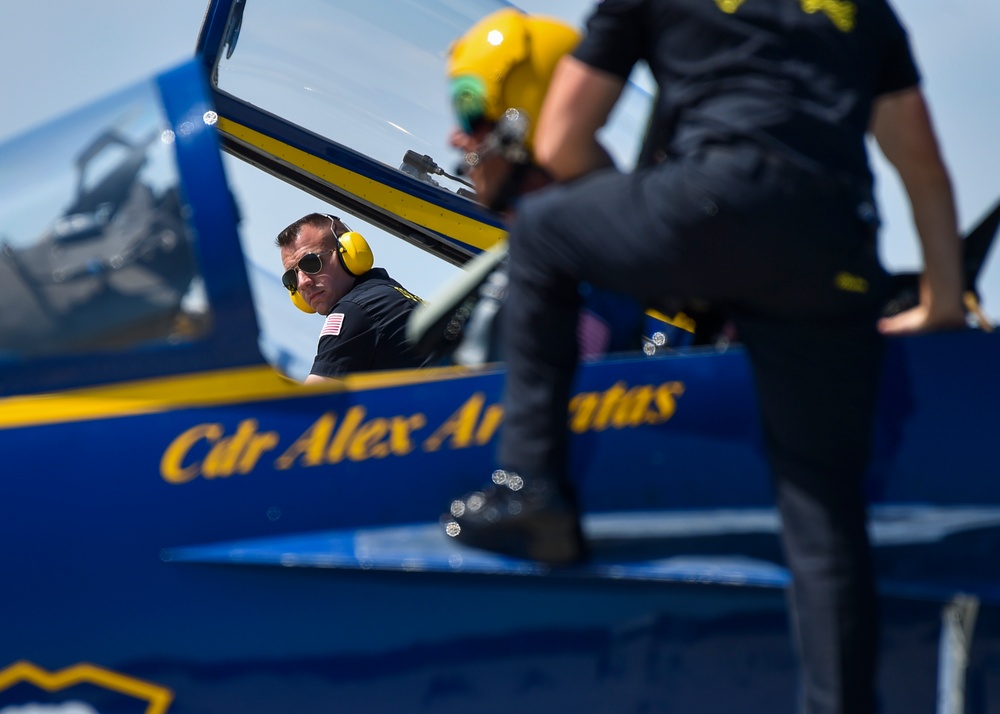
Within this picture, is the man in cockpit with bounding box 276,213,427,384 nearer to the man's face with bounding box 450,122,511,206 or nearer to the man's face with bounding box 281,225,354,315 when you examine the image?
the man's face with bounding box 281,225,354,315

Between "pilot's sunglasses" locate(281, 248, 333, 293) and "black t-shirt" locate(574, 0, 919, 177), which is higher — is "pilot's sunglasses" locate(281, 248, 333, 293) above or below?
above

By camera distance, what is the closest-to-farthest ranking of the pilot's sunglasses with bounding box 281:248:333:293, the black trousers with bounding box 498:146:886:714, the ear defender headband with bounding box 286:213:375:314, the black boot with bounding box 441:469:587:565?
the black trousers with bounding box 498:146:886:714
the black boot with bounding box 441:469:587:565
the pilot's sunglasses with bounding box 281:248:333:293
the ear defender headband with bounding box 286:213:375:314

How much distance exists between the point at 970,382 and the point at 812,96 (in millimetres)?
567

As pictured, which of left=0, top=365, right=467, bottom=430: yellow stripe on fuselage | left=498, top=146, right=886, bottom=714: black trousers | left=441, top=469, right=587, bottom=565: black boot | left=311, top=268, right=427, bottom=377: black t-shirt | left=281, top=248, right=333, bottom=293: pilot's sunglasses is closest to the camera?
left=498, top=146, right=886, bottom=714: black trousers

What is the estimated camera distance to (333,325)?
3164 mm

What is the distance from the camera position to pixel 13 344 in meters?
1.69

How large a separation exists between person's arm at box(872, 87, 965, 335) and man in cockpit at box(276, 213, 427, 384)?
5.19 feet

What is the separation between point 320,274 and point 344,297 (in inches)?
7.9

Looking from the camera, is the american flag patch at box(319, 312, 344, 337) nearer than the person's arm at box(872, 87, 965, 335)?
No

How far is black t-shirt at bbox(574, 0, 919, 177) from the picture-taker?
4.48 feet

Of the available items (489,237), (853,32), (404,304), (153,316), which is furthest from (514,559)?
(489,237)

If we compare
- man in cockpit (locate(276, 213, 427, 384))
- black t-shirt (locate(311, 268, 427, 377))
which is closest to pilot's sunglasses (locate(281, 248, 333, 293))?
man in cockpit (locate(276, 213, 427, 384))

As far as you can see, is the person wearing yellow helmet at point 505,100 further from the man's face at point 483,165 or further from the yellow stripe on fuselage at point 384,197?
the yellow stripe on fuselage at point 384,197

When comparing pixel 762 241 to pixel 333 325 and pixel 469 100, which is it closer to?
pixel 469 100
